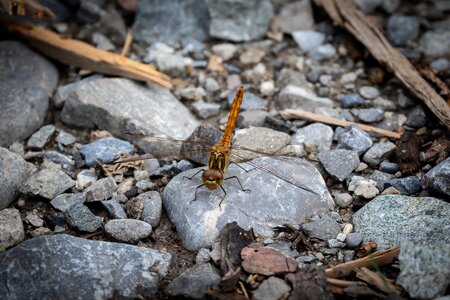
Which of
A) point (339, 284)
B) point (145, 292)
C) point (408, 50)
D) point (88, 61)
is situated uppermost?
point (408, 50)

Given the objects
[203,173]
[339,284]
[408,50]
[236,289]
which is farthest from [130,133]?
[408,50]

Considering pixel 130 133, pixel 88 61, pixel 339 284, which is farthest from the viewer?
pixel 88 61

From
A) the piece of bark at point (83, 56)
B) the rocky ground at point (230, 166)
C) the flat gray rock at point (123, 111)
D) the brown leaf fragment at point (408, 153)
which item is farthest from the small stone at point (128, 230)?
the brown leaf fragment at point (408, 153)

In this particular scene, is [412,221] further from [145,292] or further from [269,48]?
[269,48]

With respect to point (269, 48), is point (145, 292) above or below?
below

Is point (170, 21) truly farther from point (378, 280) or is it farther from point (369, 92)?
point (378, 280)

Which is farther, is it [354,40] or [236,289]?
[354,40]

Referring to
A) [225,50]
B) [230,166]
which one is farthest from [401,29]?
[230,166]
